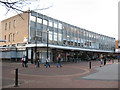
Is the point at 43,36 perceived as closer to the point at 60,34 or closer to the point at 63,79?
the point at 60,34

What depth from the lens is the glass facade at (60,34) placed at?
28.3 m

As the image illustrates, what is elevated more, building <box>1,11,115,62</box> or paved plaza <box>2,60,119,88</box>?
building <box>1,11,115,62</box>

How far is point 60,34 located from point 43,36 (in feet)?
22.0

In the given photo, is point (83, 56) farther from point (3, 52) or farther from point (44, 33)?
point (3, 52)

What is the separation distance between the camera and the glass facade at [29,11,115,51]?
28.3 m

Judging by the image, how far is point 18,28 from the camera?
29.6 meters

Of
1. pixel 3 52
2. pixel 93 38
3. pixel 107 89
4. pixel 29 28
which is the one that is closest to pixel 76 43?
pixel 93 38

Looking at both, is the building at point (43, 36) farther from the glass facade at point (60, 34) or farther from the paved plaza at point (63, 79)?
the paved plaza at point (63, 79)

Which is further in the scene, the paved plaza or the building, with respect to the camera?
the building

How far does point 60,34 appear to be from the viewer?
3519 centimetres

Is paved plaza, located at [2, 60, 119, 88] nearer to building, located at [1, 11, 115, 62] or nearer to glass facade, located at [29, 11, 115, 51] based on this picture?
building, located at [1, 11, 115, 62]

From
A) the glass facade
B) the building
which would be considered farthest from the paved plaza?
the glass facade

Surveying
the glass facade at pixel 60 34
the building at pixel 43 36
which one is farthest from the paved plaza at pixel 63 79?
the glass facade at pixel 60 34

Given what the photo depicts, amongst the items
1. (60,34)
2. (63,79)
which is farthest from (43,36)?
(63,79)
